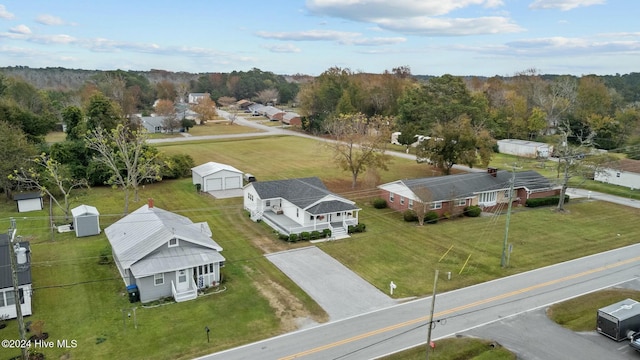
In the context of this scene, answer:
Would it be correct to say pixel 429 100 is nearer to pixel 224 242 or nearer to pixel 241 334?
pixel 224 242

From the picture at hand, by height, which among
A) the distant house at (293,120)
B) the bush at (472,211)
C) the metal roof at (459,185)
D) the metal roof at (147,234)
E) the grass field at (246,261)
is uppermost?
the distant house at (293,120)

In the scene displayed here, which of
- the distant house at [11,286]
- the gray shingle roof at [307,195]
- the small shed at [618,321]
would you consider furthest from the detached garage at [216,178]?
the small shed at [618,321]

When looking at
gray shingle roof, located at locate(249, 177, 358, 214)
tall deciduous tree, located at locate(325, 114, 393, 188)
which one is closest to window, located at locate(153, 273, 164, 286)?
gray shingle roof, located at locate(249, 177, 358, 214)

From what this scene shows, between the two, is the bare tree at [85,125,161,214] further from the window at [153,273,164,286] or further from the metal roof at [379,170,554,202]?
the metal roof at [379,170,554,202]

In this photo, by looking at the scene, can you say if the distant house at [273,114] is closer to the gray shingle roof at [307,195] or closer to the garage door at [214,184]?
the garage door at [214,184]

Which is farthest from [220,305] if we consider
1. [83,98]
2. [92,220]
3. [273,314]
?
[83,98]

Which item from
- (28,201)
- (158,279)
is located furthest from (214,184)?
(158,279)
